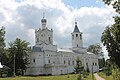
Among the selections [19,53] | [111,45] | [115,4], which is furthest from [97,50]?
[115,4]

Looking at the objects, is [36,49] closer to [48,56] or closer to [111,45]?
[48,56]

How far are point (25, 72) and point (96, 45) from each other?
45.4 m

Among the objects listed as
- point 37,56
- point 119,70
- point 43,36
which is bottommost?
point 119,70

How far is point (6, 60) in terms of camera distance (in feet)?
265

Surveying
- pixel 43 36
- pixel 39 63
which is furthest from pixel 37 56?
pixel 43 36

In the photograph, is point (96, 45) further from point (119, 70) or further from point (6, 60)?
point (119, 70)

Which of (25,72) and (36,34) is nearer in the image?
(25,72)

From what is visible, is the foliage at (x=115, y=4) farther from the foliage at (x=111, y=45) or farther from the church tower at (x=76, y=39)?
the church tower at (x=76, y=39)

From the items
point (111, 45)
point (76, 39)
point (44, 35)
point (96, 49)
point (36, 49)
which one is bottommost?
point (111, 45)

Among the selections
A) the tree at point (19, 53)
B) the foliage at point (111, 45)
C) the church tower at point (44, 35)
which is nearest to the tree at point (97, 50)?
the church tower at point (44, 35)

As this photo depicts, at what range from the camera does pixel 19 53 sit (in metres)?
81.1

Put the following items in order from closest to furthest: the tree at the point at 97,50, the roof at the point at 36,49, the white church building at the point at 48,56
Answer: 1. the white church building at the point at 48,56
2. the roof at the point at 36,49
3. the tree at the point at 97,50

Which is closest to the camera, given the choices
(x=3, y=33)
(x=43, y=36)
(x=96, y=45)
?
(x=3, y=33)

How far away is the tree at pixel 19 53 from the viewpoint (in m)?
80.6
